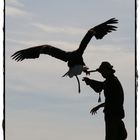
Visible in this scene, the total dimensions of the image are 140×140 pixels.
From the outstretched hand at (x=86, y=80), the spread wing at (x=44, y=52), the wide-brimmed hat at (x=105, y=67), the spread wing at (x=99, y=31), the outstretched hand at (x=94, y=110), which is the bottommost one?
the outstretched hand at (x=94, y=110)

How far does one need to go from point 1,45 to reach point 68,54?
40 cm

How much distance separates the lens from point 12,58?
2.61m

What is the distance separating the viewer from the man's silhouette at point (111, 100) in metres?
2.57

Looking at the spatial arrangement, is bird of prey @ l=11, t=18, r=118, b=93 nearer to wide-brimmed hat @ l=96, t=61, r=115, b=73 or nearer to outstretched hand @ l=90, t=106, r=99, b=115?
wide-brimmed hat @ l=96, t=61, r=115, b=73

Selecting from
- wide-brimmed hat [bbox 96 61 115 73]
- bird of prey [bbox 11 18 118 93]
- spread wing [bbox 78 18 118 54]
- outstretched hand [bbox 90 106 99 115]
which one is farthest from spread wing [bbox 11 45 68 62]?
outstretched hand [bbox 90 106 99 115]

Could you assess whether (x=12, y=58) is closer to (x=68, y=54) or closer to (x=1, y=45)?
(x=1, y=45)

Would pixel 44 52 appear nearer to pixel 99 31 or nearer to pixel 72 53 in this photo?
pixel 72 53

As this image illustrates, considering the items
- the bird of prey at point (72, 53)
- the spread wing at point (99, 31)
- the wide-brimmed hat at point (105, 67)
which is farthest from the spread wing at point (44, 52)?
the wide-brimmed hat at point (105, 67)

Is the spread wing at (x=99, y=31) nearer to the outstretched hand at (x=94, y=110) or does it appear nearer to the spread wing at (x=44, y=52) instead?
the spread wing at (x=44, y=52)

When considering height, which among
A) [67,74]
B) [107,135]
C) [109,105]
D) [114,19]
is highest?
[114,19]

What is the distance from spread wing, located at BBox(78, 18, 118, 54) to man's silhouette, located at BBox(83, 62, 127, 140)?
0.54 feet

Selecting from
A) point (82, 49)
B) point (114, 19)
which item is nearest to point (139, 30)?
point (114, 19)

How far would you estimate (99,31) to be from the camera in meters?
2.62

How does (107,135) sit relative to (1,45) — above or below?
below
